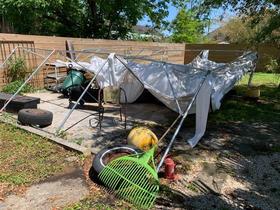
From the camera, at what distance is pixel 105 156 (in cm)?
469

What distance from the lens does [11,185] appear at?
4.20 m

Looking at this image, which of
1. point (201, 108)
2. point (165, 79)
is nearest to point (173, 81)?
point (165, 79)

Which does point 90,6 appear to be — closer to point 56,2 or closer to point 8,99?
point 56,2

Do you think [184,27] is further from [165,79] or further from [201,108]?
[201,108]

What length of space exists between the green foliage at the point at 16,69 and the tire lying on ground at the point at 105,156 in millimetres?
6657

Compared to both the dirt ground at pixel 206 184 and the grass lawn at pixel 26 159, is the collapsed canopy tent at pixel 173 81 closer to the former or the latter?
the dirt ground at pixel 206 184

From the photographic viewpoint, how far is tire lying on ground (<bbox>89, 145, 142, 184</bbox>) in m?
4.34

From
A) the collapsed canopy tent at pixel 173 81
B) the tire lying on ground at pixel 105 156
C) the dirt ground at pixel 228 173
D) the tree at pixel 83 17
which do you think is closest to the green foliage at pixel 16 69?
the collapsed canopy tent at pixel 173 81

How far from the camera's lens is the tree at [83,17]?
16.1m

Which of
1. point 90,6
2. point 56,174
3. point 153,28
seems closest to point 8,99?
point 56,174

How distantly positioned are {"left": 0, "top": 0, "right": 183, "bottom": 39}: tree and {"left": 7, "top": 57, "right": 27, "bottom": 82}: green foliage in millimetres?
6016

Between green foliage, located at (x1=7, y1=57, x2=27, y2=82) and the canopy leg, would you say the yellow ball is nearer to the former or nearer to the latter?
the canopy leg

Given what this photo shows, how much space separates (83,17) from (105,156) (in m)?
15.6

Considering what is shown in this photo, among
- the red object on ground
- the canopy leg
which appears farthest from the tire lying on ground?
the canopy leg
